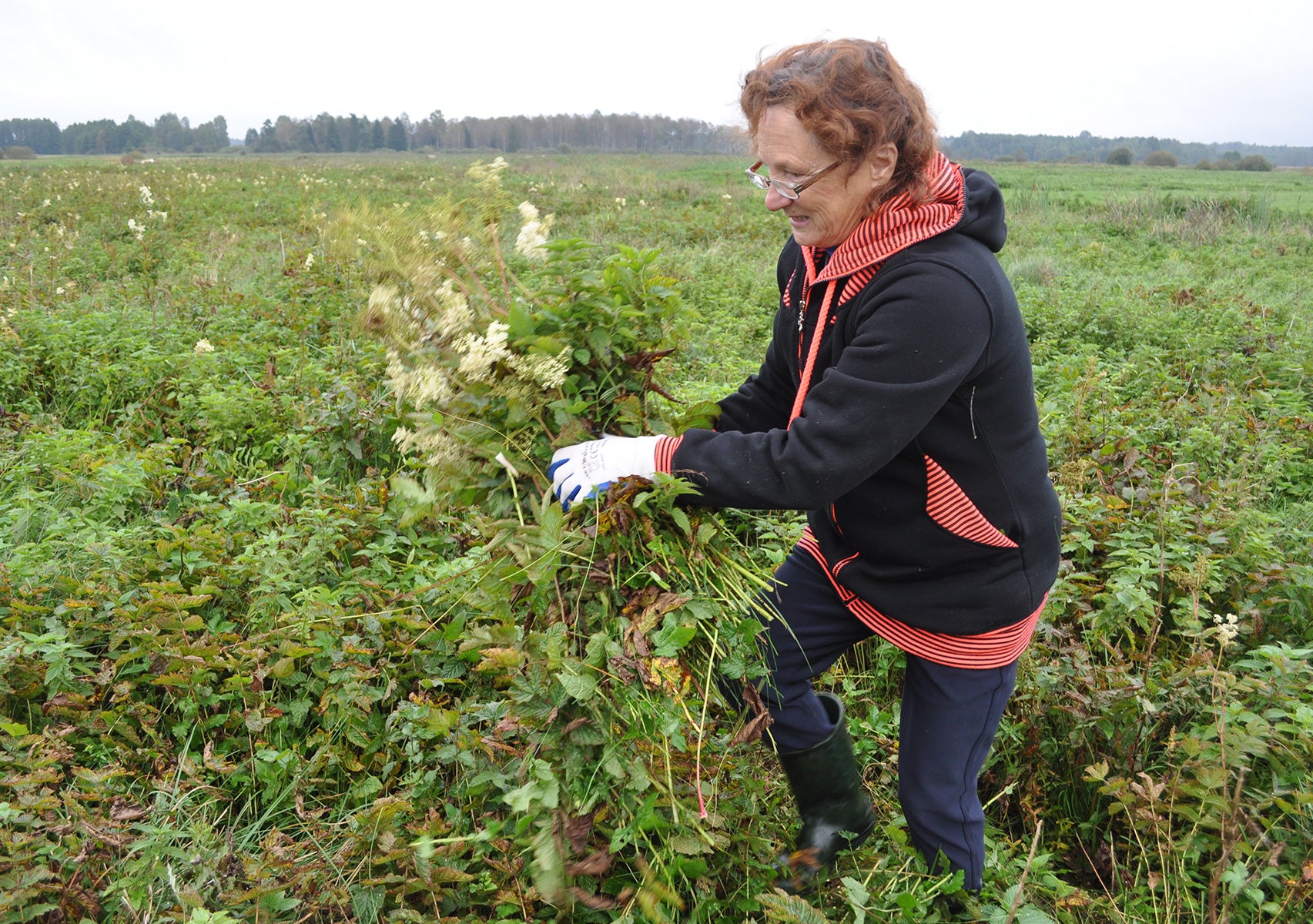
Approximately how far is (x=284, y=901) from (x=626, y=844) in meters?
0.80

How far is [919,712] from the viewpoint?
197cm

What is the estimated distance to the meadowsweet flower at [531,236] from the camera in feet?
6.04

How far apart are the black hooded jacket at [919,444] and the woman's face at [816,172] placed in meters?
0.08

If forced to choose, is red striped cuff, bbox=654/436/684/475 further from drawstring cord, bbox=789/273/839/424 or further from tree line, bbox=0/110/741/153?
tree line, bbox=0/110/741/153

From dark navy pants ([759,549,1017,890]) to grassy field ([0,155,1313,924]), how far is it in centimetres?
10

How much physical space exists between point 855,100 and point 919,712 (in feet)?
4.53

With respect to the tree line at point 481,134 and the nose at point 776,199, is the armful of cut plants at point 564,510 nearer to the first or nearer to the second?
the nose at point 776,199

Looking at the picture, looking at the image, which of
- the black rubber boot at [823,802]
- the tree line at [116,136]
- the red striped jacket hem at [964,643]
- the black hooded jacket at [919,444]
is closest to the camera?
the black hooded jacket at [919,444]

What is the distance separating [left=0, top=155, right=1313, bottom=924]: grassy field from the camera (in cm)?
179

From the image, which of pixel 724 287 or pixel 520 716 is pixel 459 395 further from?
pixel 724 287

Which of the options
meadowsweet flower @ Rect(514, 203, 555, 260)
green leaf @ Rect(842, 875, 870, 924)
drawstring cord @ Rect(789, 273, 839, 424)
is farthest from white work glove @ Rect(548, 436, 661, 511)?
green leaf @ Rect(842, 875, 870, 924)

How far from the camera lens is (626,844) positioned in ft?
6.65

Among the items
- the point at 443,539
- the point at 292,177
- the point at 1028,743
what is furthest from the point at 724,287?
the point at 292,177

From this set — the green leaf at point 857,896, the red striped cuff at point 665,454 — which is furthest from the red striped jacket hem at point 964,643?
the red striped cuff at point 665,454
